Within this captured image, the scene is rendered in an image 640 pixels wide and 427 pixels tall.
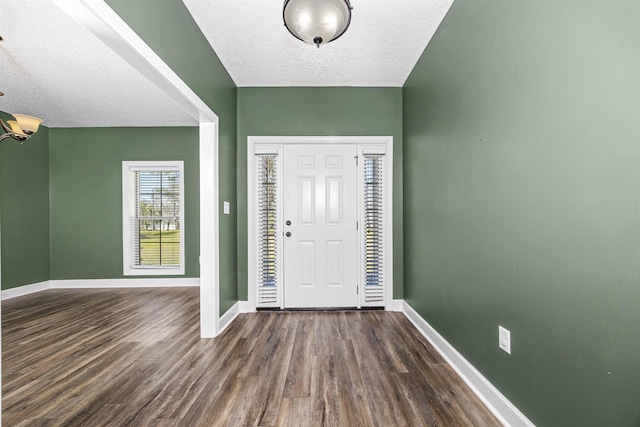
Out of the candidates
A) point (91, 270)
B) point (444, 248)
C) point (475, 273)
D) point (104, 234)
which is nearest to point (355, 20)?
point (444, 248)

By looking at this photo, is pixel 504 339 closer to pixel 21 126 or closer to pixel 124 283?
pixel 21 126

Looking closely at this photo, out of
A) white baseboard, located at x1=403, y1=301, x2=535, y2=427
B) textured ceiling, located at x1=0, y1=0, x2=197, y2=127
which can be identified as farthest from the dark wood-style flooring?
textured ceiling, located at x1=0, y1=0, x2=197, y2=127

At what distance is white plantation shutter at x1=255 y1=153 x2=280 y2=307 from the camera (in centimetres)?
368

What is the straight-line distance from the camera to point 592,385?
3.73 feet

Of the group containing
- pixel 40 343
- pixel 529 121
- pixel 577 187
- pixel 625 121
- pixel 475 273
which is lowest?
pixel 40 343

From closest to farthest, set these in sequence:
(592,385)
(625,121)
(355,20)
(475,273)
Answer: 1. (625,121)
2. (592,385)
3. (475,273)
4. (355,20)

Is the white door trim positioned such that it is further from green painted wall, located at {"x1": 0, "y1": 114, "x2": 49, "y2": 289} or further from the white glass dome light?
green painted wall, located at {"x1": 0, "y1": 114, "x2": 49, "y2": 289}

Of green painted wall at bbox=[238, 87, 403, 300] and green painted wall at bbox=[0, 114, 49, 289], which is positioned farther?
green painted wall at bbox=[0, 114, 49, 289]

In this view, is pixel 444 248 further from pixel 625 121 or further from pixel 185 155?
pixel 185 155

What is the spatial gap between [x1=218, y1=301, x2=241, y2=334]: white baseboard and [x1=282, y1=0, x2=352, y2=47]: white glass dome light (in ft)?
8.47

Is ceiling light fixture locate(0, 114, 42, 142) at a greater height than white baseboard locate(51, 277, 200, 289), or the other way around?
ceiling light fixture locate(0, 114, 42, 142)

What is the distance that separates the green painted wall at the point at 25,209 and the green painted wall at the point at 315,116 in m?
3.61

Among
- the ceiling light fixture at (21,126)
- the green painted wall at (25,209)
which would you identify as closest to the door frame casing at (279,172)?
the ceiling light fixture at (21,126)

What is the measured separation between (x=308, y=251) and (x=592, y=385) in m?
2.80
